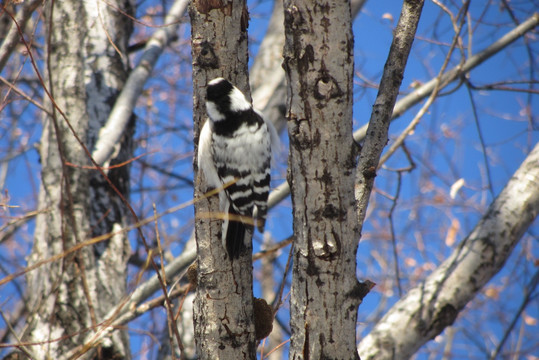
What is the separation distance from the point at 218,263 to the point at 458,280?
56.8 inches

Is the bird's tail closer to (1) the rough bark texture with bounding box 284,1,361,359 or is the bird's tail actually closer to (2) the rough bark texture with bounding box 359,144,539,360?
(1) the rough bark texture with bounding box 284,1,361,359

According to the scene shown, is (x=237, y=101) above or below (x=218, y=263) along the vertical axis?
above

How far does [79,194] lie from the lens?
3.48 m

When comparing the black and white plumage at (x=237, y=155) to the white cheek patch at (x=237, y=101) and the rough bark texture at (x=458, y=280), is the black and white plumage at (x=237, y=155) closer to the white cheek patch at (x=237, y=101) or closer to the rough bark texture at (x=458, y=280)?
the white cheek patch at (x=237, y=101)

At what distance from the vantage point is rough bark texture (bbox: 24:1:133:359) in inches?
128

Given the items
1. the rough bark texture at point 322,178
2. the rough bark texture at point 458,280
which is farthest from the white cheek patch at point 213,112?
the rough bark texture at point 458,280

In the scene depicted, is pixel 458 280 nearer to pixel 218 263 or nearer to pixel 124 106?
pixel 218 263

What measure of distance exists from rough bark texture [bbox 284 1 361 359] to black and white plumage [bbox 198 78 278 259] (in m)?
0.65

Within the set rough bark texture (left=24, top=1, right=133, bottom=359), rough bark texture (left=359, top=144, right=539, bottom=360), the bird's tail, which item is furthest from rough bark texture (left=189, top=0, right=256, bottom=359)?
rough bark texture (left=24, top=1, right=133, bottom=359)

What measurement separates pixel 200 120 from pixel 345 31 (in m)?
0.89

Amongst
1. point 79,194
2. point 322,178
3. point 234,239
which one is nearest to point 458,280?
point 234,239

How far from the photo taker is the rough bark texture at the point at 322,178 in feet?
5.14

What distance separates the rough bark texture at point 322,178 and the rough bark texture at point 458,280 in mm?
1034

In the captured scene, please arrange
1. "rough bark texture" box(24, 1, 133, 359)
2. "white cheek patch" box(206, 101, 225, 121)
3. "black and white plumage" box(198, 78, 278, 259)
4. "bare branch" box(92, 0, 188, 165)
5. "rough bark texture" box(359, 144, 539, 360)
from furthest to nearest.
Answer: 1. "bare branch" box(92, 0, 188, 165)
2. "rough bark texture" box(24, 1, 133, 359)
3. "rough bark texture" box(359, 144, 539, 360)
4. "black and white plumage" box(198, 78, 278, 259)
5. "white cheek patch" box(206, 101, 225, 121)
